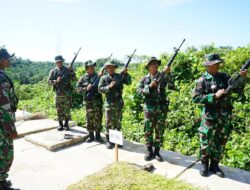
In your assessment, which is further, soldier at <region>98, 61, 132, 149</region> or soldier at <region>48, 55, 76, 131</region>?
Answer: soldier at <region>48, 55, 76, 131</region>

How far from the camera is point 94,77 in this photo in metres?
6.53

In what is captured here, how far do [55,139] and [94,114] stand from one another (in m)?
1.03

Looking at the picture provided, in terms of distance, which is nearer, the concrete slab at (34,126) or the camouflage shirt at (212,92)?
the camouflage shirt at (212,92)

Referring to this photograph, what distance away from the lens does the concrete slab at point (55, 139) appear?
20.3 feet

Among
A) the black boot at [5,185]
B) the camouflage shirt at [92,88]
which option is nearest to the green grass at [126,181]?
the black boot at [5,185]

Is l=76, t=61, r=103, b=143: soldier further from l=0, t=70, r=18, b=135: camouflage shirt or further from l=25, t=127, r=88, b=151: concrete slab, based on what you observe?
l=0, t=70, r=18, b=135: camouflage shirt

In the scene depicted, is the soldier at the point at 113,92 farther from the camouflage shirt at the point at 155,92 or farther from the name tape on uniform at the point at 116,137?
the name tape on uniform at the point at 116,137

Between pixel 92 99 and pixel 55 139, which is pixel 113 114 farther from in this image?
pixel 55 139

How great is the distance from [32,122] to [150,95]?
454cm

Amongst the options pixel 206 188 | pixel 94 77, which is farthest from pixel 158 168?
pixel 94 77

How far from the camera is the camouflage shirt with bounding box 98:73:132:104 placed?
19.5 feet

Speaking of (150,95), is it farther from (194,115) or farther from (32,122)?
(32,122)

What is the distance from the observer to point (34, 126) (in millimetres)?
7855

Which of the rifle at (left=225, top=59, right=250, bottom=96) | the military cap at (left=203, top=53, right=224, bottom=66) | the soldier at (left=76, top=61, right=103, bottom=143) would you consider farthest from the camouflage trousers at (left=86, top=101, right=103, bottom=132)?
the rifle at (left=225, top=59, right=250, bottom=96)
